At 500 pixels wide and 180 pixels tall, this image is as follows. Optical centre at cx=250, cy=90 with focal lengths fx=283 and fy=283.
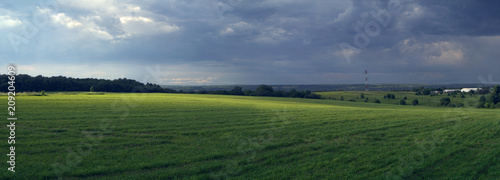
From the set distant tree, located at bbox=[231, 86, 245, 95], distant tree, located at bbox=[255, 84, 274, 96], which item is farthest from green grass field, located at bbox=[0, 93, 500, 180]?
distant tree, located at bbox=[231, 86, 245, 95]

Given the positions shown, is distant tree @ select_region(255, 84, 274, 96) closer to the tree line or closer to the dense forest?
the dense forest

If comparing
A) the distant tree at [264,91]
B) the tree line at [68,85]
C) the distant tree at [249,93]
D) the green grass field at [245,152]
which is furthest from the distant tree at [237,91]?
the green grass field at [245,152]

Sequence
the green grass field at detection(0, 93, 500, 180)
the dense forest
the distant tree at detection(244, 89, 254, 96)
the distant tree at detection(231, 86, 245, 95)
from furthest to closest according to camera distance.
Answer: the distant tree at detection(244, 89, 254, 96) → the distant tree at detection(231, 86, 245, 95) → the dense forest → the green grass field at detection(0, 93, 500, 180)

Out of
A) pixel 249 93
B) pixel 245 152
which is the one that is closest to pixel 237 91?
pixel 249 93

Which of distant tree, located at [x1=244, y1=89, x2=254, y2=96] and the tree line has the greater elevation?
the tree line

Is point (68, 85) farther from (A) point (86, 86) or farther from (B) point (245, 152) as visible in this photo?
(B) point (245, 152)

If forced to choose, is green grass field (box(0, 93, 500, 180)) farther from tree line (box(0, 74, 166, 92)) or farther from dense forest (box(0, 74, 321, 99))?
tree line (box(0, 74, 166, 92))

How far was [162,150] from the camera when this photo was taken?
13078 mm

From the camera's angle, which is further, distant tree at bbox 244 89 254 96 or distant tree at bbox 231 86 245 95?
distant tree at bbox 244 89 254 96

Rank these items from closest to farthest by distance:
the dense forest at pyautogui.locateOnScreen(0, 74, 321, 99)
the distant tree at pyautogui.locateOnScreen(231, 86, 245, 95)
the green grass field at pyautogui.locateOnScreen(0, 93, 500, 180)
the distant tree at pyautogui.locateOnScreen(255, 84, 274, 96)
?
the green grass field at pyautogui.locateOnScreen(0, 93, 500, 180) → the dense forest at pyautogui.locateOnScreen(0, 74, 321, 99) → the distant tree at pyautogui.locateOnScreen(255, 84, 274, 96) → the distant tree at pyautogui.locateOnScreen(231, 86, 245, 95)

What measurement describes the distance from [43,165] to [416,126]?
75.1 feet

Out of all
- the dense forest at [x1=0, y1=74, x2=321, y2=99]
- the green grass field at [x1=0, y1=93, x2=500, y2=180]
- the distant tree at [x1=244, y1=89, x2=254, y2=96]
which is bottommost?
the green grass field at [x1=0, y1=93, x2=500, y2=180]

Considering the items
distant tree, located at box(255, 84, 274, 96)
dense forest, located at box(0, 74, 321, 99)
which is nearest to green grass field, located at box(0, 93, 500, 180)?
dense forest, located at box(0, 74, 321, 99)

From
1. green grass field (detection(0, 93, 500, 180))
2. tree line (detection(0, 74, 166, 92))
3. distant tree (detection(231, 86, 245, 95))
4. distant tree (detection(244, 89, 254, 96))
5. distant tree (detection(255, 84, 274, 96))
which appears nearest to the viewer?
green grass field (detection(0, 93, 500, 180))
